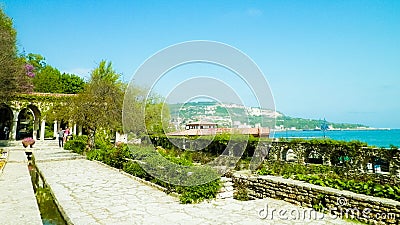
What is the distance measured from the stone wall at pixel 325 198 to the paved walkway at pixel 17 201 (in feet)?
15.3

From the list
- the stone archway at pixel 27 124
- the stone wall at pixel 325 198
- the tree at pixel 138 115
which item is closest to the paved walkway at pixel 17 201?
the stone wall at pixel 325 198

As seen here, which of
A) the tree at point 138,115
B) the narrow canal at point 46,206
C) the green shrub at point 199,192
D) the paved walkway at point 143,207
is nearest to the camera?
the paved walkway at point 143,207

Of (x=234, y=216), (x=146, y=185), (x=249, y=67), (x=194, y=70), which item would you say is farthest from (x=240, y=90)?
(x=234, y=216)

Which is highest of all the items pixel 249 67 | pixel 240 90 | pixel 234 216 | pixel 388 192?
pixel 249 67

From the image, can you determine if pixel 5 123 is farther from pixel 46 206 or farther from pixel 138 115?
pixel 46 206

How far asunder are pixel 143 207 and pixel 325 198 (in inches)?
147

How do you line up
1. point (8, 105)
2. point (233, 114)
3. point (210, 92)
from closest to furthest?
point (210, 92), point (233, 114), point (8, 105)

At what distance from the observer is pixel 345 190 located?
21.3 ft

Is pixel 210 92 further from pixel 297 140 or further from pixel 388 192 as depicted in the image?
pixel 388 192

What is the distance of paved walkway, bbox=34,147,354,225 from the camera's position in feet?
18.9

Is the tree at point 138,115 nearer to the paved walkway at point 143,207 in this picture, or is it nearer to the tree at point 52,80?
the paved walkway at point 143,207

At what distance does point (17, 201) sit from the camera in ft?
22.5

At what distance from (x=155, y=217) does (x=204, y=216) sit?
920mm

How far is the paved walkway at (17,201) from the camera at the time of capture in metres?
5.53
